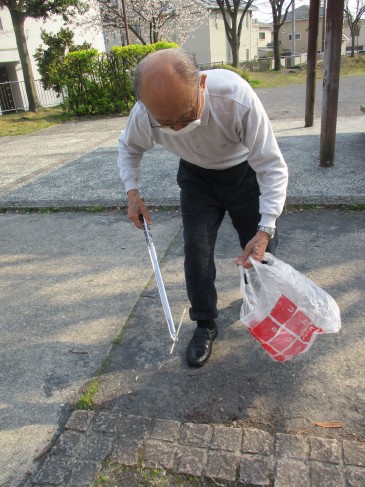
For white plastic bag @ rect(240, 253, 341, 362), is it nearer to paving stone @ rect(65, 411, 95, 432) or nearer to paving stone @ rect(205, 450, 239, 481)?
paving stone @ rect(205, 450, 239, 481)

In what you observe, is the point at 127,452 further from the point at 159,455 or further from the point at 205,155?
the point at 205,155

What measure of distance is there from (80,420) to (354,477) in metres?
1.17

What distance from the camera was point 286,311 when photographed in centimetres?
195

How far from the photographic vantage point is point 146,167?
5.86 m

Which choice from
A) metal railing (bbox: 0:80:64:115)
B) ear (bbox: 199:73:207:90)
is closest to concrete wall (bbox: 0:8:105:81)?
metal railing (bbox: 0:80:64:115)

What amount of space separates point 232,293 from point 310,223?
134cm

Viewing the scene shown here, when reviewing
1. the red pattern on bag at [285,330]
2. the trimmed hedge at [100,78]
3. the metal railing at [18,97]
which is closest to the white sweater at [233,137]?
the red pattern on bag at [285,330]

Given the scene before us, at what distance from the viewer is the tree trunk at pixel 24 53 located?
13047 millimetres

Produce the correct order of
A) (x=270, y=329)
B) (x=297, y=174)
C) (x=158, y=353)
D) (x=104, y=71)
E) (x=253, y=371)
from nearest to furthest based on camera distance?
(x=270, y=329) < (x=253, y=371) < (x=158, y=353) < (x=297, y=174) < (x=104, y=71)

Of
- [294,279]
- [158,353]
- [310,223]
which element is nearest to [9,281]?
[158,353]

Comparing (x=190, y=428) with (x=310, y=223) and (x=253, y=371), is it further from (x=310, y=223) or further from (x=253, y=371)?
(x=310, y=223)

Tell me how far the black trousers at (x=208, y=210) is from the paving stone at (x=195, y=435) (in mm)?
635

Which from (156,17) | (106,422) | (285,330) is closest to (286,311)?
(285,330)

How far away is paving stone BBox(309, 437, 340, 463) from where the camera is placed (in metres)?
1.63
